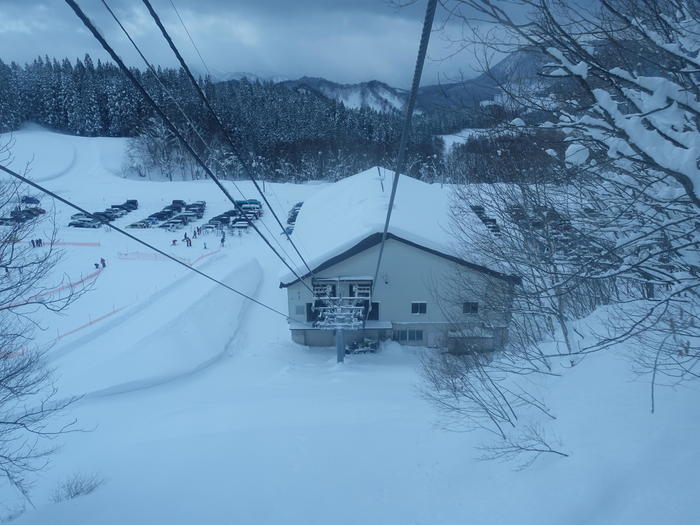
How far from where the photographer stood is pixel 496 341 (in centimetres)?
837

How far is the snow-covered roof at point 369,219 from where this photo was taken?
496 inches

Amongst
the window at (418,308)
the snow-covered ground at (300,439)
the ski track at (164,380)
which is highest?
the window at (418,308)

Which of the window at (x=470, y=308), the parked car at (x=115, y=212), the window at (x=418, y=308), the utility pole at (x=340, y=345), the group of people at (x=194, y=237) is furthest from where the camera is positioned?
the parked car at (x=115, y=212)

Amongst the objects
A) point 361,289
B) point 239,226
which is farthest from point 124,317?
point 239,226

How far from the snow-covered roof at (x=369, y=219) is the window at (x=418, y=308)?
206 cm

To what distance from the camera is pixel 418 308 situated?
44.0ft

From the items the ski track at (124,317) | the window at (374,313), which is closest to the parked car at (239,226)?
the ski track at (124,317)

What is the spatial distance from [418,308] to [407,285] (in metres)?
0.92

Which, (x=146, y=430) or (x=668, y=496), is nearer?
(x=668, y=496)

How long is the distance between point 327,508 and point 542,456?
2.55 meters

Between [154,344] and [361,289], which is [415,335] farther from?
[154,344]

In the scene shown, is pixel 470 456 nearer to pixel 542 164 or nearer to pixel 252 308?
pixel 542 164

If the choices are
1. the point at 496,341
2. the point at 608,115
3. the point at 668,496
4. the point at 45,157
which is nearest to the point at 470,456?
the point at 668,496

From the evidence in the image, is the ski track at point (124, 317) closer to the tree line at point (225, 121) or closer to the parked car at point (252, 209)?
the parked car at point (252, 209)
